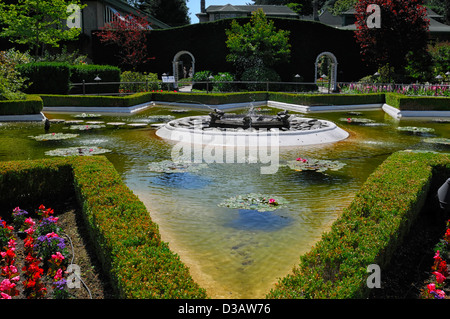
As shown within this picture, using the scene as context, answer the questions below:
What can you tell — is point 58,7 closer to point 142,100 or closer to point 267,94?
point 142,100

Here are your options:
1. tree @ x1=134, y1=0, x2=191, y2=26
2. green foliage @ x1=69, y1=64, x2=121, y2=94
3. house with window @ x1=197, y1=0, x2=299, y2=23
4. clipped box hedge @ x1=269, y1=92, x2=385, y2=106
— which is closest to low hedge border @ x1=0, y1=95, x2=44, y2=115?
green foliage @ x1=69, y1=64, x2=121, y2=94

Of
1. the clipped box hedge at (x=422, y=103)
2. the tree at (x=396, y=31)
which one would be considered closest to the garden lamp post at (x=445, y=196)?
the clipped box hedge at (x=422, y=103)

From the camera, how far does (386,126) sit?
17.4m

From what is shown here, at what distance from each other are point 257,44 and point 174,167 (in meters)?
22.3

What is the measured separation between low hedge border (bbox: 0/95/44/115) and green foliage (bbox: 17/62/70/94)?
5.76m

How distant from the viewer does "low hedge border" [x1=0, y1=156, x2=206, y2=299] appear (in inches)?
151

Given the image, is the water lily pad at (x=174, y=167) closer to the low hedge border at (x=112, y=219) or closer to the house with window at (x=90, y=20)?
the low hedge border at (x=112, y=219)

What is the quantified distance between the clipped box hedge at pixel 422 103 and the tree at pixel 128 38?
66.3 feet

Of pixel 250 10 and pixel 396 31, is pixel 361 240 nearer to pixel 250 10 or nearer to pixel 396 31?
pixel 396 31

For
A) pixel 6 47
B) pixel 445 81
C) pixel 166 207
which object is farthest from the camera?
pixel 6 47

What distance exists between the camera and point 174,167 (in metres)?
9.76
